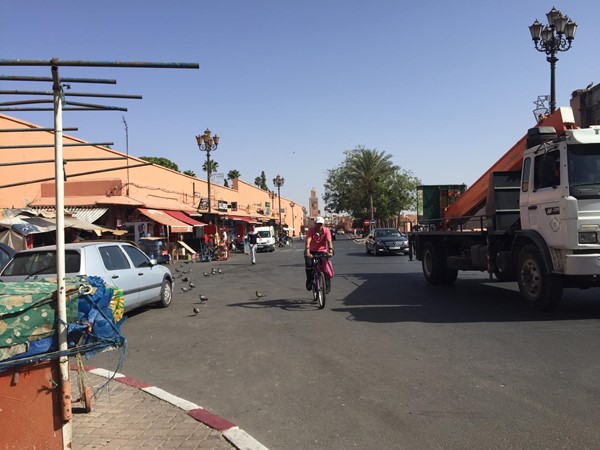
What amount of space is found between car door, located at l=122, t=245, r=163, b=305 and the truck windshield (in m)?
7.51

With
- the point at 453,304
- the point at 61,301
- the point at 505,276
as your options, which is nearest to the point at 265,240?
the point at 453,304

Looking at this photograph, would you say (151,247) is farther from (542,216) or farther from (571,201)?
(571,201)

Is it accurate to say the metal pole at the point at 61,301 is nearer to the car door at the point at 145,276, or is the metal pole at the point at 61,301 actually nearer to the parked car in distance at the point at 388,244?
the car door at the point at 145,276

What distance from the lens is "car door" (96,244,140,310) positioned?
816 centimetres

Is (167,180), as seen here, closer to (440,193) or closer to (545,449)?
(440,193)

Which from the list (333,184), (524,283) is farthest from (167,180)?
(333,184)

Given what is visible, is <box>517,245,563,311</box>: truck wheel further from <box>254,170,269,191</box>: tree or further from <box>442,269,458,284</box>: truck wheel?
<box>254,170,269,191</box>: tree

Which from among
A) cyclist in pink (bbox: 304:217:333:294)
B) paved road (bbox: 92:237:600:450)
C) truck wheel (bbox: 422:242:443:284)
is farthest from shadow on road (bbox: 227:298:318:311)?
truck wheel (bbox: 422:242:443:284)

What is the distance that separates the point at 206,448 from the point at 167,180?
30.9 meters

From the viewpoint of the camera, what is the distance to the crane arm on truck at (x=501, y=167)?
9023 millimetres

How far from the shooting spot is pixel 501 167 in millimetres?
10453

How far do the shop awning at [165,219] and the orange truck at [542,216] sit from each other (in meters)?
17.6

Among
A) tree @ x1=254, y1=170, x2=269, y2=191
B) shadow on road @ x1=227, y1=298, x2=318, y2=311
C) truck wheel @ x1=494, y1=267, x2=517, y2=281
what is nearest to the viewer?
truck wheel @ x1=494, y1=267, x2=517, y2=281

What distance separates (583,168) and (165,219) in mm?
22105
